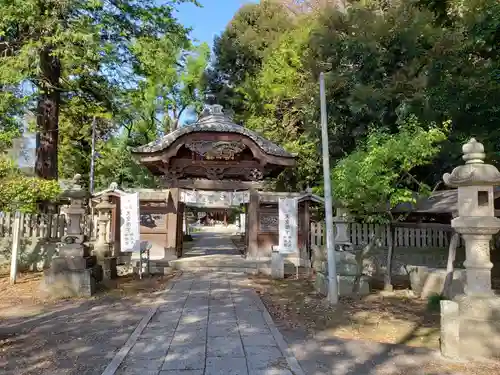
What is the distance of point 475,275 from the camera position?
5.49 m

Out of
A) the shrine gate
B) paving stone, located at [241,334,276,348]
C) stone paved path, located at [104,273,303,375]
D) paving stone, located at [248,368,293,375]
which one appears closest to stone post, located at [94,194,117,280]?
the shrine gate

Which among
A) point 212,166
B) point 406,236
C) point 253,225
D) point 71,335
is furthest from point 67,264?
point 406,236

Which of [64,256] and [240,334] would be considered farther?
[64,256]

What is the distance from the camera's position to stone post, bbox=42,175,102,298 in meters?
9.02

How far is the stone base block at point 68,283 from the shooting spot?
9.01 metres

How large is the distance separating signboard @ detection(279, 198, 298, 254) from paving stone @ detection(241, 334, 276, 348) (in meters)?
7.77

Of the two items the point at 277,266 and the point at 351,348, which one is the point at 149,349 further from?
Result: the point at 277,266

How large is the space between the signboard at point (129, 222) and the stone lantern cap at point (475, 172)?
934cm

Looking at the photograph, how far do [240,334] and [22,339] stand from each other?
10.4 feet

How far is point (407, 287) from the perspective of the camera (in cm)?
1109

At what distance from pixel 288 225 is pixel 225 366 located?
940cm

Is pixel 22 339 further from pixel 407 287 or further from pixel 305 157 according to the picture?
pixel 305 157

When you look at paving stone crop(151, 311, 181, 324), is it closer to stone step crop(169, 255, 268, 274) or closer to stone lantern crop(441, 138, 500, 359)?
stone lantern crop(441, 138, 500, 359)

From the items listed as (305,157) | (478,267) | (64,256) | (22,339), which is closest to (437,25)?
(305,157)
